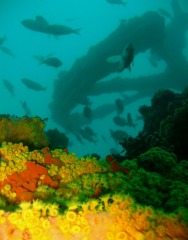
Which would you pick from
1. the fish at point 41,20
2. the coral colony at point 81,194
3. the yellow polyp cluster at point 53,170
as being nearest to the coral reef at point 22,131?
the coral colony at point 81,194

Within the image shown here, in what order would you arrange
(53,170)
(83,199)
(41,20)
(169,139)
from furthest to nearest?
(41,20)
(169,139)
(53,170)
(83,199)

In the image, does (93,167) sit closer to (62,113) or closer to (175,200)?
(175,200)

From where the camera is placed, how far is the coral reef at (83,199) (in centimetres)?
189

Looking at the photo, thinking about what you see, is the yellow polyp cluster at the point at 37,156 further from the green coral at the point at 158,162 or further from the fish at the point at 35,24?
the fish at the point at 35,24

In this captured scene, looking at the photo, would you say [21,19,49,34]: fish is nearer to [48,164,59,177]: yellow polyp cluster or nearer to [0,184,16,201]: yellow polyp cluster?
[48,164,59,177]: yellow polyp cluster

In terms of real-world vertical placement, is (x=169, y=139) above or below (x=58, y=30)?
below

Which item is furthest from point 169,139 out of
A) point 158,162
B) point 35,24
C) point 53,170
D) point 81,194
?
point 35,24

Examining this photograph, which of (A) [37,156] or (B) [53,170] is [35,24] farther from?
(B) [53,170]

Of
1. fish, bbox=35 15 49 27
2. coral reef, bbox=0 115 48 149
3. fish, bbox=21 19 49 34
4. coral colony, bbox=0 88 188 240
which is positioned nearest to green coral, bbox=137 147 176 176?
coral colony, bbox=0 88 188 240

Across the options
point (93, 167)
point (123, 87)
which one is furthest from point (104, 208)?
point (123, 87)

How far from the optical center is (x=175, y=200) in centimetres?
276

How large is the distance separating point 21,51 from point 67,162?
271 feet

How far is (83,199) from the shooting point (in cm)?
246

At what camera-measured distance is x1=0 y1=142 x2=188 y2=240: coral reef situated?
74.5 inches
